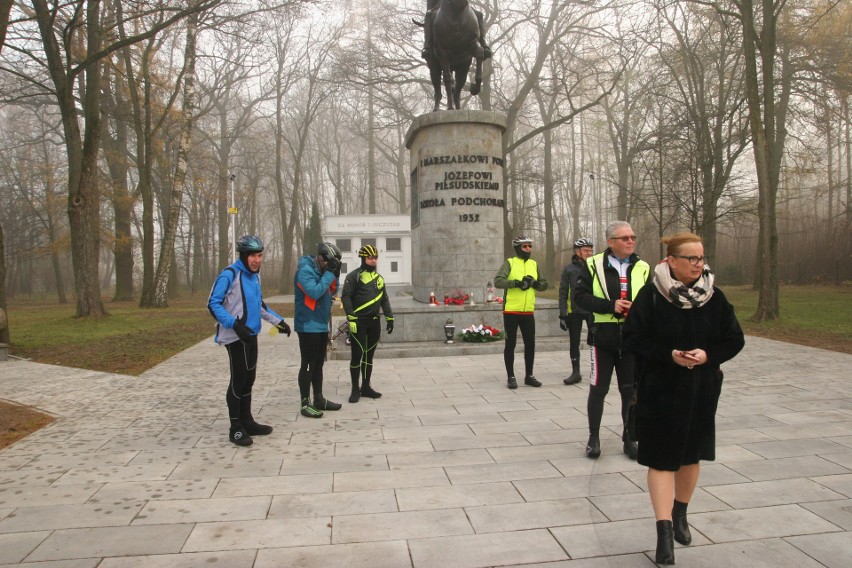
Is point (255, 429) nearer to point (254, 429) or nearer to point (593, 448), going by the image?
point (254, 429)

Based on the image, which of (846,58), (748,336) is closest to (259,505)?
(748,336)

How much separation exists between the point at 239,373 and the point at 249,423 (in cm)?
56

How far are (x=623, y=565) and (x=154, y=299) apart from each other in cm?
2416

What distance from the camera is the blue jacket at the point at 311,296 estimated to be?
21.2ft

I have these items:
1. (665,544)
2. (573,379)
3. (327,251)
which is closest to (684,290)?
(665,544)

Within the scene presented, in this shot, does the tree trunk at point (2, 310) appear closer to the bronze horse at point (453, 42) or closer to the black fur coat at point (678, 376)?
the bronze horse at point (453, 42)

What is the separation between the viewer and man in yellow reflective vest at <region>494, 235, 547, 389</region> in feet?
25.3

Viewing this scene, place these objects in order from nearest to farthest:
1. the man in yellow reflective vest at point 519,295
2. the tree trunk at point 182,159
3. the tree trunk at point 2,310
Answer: the man in yellow reflective vest at point 519,295, the tree trunk at point 2,310, the tree trunk at point 182,159

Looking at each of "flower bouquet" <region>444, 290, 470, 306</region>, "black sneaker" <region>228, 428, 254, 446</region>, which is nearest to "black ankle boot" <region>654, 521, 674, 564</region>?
"black sneaker" <region>228, 428, 254, 446</region>

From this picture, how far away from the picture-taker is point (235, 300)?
18.5 feet

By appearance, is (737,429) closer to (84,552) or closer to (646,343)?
(646,343)

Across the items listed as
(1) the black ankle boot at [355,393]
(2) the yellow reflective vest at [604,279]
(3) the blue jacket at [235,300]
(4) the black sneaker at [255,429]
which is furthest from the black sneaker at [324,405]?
(2) the yellow reflective vest at [604,279]

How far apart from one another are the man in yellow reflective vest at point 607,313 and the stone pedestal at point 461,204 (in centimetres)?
695

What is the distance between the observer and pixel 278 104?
3647cm
